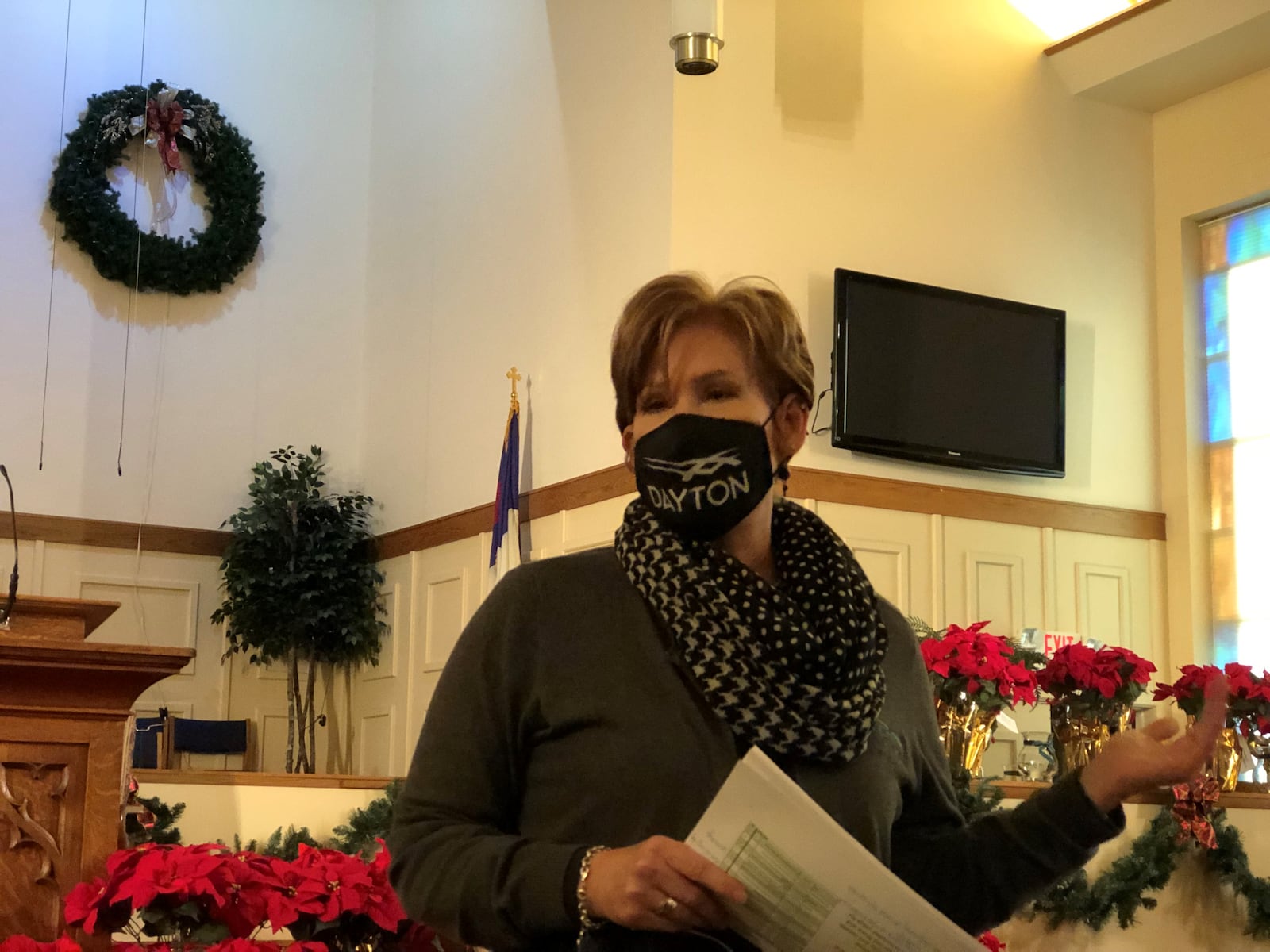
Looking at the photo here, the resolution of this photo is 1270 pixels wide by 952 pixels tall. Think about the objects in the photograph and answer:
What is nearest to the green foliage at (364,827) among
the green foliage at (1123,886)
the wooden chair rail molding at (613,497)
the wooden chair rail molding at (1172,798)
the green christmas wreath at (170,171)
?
the wooden chair rail molding at (613,497)

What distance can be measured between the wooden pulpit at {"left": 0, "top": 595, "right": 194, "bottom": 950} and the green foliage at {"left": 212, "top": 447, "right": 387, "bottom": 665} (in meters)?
5.10

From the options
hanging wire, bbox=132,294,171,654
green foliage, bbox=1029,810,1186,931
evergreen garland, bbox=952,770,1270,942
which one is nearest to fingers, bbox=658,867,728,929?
evergreen garland, bbox=952,770,1270,942

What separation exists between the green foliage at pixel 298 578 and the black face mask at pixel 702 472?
22.9ft

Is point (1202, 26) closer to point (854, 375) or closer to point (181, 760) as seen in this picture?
point (854, 375)

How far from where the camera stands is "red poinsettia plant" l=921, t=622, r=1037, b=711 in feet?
14.0

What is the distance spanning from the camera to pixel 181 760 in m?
8.19

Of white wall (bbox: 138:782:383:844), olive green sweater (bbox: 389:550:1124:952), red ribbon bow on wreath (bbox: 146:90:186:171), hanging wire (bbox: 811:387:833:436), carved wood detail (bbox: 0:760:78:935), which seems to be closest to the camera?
olive green sweater (bbox: 389:550:1124:952)

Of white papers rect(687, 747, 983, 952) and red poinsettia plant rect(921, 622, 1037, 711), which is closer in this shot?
white papers rect(687, 747, 983, 952)

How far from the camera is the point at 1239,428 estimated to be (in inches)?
279

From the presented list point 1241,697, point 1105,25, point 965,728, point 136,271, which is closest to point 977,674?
point 965,728

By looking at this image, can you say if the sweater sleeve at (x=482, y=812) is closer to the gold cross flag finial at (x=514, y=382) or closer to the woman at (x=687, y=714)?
the woman at (x=687, y=714)

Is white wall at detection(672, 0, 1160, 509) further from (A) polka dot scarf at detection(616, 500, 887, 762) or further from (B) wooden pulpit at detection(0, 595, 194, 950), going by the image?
(A) polka dot scarf at detection(616, 500, 887, 762)

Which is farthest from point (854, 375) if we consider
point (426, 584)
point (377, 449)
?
point (377, 449)

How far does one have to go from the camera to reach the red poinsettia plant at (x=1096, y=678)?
435cm
